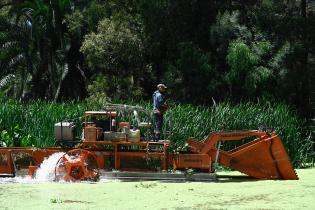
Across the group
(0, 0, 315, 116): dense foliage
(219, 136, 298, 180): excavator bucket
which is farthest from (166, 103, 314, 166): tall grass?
(219, 136, 298, 180): excavator bucket

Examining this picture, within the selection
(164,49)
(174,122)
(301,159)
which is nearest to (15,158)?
(174,122)

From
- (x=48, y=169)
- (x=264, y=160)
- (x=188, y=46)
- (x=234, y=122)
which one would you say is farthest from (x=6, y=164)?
(x=188, y=46)

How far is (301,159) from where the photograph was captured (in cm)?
1811

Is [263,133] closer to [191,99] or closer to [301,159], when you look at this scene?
[301,159]

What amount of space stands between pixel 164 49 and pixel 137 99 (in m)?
2.46

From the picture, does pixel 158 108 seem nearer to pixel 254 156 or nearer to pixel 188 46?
pixel 254 156

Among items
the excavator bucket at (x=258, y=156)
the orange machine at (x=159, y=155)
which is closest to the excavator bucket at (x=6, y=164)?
the orange machine at (x=159, y=155)

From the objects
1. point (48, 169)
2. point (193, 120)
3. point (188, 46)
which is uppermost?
point (188, 46)

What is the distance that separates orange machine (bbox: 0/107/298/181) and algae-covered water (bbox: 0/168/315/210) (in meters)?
0.48

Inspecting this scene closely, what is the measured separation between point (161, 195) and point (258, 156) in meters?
3.39

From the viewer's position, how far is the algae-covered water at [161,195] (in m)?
9.79

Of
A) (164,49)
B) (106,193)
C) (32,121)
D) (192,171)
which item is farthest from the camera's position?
(164,49)

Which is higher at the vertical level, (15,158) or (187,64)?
(187,64)

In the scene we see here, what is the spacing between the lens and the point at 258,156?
13.6 m
